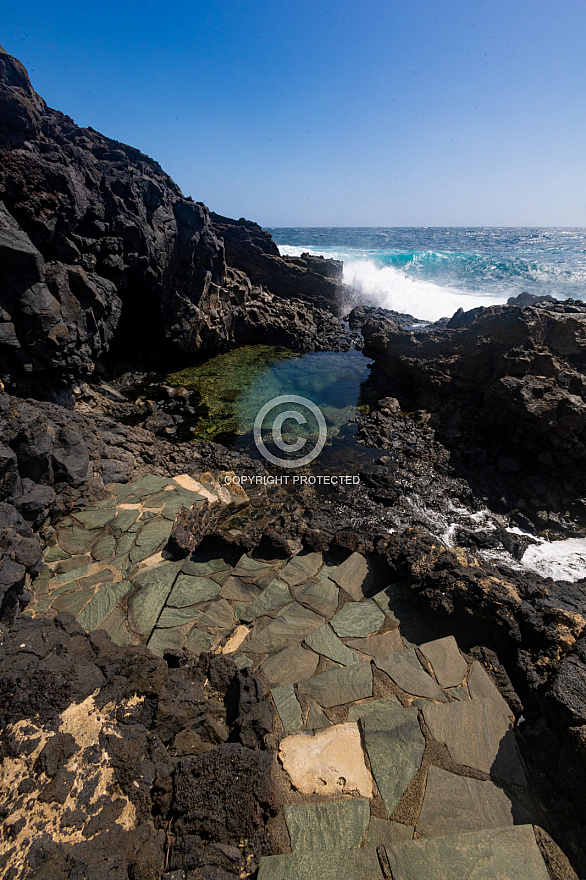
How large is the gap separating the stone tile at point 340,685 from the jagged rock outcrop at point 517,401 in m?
7.13

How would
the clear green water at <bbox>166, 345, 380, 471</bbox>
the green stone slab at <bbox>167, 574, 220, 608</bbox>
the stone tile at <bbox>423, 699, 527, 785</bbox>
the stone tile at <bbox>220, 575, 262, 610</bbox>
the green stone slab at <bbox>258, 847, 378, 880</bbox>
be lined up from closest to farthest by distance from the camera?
the green stone slab at <bbox>258, 847, 378, 880</bbox> < the stone tile at <bbox>423, 699, 527, 785</bbox> < the green stone slab at <bbox>167, 574, 220, 608</bbox> < the stone tile at <bbox>220, 575, 262, 610</bbox> < the clear green water at <bbox>166, 345, 380, 471</bbox>

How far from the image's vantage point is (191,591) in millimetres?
5238

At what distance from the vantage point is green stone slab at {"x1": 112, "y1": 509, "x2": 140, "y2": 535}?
620 centimetres

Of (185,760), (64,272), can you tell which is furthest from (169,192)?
(185,760)

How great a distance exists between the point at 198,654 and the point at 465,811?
2.78m

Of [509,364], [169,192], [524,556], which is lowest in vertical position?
[524,556]

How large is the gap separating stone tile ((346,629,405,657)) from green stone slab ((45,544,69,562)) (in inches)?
163

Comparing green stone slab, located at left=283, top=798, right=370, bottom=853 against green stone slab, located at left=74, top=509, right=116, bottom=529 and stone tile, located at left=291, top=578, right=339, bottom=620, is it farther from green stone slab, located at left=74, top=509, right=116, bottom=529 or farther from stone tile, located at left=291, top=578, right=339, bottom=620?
green stone slab, located at left=74, top=509, right=116, bottom=529

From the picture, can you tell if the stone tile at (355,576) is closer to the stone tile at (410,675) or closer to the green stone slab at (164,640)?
the stone tile at (410,675)

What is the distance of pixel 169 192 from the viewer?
18.2 meters

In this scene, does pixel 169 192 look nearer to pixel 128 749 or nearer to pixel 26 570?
pixel 26 570

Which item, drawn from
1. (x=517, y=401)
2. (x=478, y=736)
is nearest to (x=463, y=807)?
(x=478, y=736)

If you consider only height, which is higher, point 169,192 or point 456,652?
point 169,192

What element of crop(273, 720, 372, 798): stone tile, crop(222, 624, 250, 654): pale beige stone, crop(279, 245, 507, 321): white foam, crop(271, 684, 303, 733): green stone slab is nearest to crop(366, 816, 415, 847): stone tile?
crop(273, 720, 372, 798): stone tile
